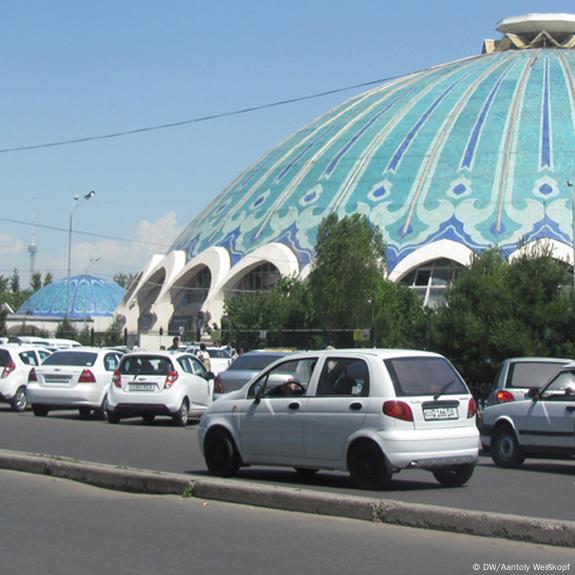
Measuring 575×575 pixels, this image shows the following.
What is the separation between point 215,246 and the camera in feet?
193

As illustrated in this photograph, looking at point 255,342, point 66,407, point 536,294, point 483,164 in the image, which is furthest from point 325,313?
point 66,407

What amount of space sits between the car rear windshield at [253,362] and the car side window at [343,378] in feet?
37.2

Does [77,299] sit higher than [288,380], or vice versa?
[77,299]

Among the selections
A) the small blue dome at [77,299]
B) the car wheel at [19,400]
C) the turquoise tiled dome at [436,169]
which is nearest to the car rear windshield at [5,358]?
the car wheel at [19,400]

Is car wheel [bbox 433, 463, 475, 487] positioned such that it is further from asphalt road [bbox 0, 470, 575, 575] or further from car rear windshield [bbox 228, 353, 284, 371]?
car rear windshield [bbox 228, 353, 284, 371]

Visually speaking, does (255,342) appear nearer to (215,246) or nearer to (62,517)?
(215,246)

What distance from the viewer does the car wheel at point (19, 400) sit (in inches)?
1069

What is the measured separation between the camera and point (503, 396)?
17.8m

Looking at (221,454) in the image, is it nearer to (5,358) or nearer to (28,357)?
(5,358)

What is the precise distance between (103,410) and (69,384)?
932mm

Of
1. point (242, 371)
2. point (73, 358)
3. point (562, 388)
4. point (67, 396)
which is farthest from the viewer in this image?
point (73, 358)

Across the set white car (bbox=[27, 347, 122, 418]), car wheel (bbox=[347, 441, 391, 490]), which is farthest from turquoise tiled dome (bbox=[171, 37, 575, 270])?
car wheel (bbox=[347, 441, 391, 490])

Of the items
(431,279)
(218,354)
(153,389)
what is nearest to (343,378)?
(153,389)

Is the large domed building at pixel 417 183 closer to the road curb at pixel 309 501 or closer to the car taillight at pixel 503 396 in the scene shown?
the car taillight at pixel 503 396
